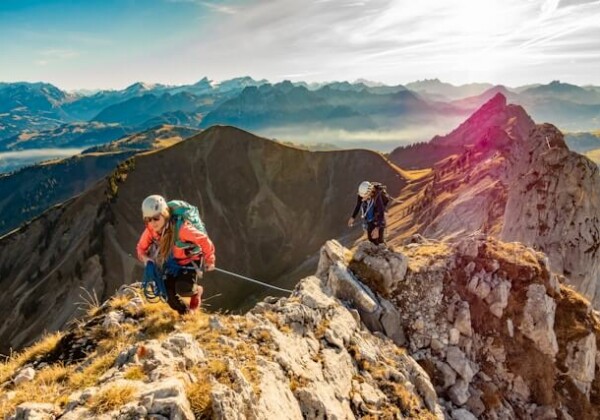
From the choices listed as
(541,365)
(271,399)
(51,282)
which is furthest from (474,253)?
(51,282)

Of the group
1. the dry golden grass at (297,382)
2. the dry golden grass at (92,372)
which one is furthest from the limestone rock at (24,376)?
the dry golden grass at (297,382)

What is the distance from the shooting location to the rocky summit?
7.94 metres

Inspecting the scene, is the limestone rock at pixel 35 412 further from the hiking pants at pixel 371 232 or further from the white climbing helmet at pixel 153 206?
the hiking pants at pixel 371 232

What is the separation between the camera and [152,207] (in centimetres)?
1083

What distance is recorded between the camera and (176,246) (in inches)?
448

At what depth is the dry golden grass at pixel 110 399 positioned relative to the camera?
664 cm

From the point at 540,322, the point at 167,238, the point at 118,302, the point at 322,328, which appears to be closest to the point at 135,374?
the point at 167,238

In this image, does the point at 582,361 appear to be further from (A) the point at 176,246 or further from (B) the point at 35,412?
(B) the point at 35,412

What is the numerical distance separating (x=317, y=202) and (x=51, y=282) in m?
82.7

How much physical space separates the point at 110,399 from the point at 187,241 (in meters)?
5.12

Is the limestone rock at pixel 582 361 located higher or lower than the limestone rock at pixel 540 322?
lower

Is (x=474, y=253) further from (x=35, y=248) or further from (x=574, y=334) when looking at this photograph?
(x=35, y=248)

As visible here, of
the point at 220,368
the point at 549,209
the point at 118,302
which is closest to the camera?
the point at 220,368

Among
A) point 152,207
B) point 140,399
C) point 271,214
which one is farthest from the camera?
point 271,214
